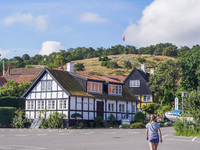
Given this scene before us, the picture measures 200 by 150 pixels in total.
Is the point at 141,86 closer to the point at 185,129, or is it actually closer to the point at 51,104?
the point at 51,104

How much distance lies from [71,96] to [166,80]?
2799cm

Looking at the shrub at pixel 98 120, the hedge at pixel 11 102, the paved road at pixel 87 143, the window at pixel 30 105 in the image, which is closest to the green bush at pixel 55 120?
the shrub at pixel 98 120

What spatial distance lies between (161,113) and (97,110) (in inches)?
577

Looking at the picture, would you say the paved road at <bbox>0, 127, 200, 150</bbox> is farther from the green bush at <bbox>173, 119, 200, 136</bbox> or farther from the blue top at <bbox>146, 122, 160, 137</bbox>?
the blue top at <bbox>146, 122, 160, 137</bbox>

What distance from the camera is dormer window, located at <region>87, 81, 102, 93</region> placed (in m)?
48.9

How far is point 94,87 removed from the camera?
49.7 m

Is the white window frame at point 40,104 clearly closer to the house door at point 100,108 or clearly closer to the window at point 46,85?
the window at point 46,85

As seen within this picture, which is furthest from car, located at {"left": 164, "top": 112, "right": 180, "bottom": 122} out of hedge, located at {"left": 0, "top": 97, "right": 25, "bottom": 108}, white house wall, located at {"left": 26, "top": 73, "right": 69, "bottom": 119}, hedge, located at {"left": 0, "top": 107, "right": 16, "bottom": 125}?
hedge, located at {"left": 0, "top": 107, "right": 16, "bottom": 125}

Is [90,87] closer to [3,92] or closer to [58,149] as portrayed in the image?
[3,92]

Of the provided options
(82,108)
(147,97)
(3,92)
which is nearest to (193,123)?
(82,108)

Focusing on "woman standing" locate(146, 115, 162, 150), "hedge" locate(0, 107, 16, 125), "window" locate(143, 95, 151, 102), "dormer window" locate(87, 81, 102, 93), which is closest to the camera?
"woman standing" locate(146, 115, 162, 150)

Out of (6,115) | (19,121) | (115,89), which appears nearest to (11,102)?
(6,115)

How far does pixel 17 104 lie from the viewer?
54.5m

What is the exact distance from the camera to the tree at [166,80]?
223ft
